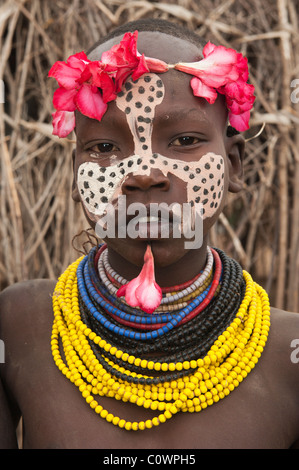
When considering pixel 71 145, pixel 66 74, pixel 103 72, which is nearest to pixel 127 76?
pixel 103 72

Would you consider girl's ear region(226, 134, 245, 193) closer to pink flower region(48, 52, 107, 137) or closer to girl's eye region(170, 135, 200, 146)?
girl's eye region(170, 135, 200, 146)

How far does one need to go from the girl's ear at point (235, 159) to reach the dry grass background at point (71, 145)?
4.44 ft

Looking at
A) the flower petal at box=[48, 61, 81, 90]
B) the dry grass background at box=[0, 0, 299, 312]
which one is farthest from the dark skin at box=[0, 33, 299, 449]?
the dry grass background at box=[0, 0, 299, 312]

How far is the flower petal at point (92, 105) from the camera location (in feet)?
4.30

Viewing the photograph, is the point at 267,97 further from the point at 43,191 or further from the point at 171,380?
the point at 171,380

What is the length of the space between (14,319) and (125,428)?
0.48 meters

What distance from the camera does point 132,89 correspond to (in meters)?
1.31

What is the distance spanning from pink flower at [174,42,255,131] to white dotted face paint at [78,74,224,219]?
0.10m

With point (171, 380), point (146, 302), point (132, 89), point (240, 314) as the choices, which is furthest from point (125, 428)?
point (132, 89)

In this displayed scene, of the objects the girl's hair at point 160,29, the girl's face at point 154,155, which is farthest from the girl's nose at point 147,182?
the girl's hair at point 160,29

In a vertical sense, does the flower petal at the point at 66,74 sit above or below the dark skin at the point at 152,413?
above

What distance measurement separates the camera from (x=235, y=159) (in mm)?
1556

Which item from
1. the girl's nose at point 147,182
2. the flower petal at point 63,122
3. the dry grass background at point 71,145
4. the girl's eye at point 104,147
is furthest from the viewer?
the dry grass background at point 71,145

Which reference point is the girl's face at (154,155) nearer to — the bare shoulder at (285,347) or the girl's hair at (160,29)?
the girl's hair at (160,29)
